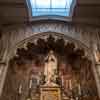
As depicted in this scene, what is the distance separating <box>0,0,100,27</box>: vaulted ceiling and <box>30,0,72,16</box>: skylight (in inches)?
32.6

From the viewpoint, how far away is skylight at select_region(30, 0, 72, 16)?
10258 mm

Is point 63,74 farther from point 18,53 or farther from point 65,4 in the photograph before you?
point 65,4

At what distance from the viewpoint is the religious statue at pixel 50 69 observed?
324 inches

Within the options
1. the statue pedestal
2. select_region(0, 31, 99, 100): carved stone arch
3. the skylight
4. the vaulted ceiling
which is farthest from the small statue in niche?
the skylight

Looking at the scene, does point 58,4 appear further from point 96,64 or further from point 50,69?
point 96,64

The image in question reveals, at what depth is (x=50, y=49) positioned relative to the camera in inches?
390

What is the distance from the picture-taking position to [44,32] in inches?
384

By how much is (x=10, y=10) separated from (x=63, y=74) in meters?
4.02

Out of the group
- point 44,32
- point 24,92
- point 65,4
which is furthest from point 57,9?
point 24,92

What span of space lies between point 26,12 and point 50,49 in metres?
2.21

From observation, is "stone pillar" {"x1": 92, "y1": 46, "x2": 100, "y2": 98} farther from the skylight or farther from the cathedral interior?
the skylight

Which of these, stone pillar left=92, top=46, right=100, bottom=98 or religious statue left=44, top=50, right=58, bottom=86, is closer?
stone pillar left=92, top=46, right=100, bottom=98

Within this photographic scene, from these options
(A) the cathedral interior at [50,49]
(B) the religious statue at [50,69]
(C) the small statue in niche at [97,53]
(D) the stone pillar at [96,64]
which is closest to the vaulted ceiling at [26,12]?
(A) the cathedral interior at [50,49]

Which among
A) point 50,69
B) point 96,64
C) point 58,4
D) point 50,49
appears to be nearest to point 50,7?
point 58,4
